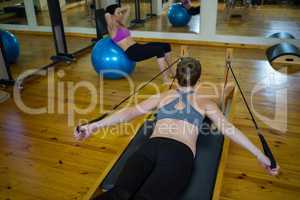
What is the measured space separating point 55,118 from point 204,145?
4.46 ft

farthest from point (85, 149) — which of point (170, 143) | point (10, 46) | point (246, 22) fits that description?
point (246, 22)

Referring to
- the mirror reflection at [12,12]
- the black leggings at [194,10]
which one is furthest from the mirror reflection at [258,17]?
the mirror reflection at [12,12]

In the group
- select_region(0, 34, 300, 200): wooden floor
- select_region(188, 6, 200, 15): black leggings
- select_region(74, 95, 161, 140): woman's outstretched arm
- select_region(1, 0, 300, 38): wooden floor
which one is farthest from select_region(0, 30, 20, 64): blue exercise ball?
select_region(74, 95, 161, 140): woman's outstretched arm

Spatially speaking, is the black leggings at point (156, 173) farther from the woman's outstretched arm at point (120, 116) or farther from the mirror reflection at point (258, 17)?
the mirror reflection at point (258, 17)

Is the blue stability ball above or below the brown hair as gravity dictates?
below

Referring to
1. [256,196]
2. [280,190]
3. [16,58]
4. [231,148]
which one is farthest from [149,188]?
[16,58]

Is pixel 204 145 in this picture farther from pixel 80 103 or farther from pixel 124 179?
pixel 80 103

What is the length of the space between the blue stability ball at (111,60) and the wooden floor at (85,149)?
0.12m

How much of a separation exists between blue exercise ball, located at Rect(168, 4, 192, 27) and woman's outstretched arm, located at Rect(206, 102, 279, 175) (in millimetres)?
3197

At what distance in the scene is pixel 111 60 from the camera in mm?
3043

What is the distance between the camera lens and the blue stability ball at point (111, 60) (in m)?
3.04

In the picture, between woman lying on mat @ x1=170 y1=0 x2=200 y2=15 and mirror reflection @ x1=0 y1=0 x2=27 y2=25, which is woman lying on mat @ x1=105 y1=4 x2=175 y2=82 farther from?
mirror reflection @ x1=0 y1=0 x2=27 y2=25

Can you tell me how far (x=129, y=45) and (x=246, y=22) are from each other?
208 centimetres

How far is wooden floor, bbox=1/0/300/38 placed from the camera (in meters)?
3.96
